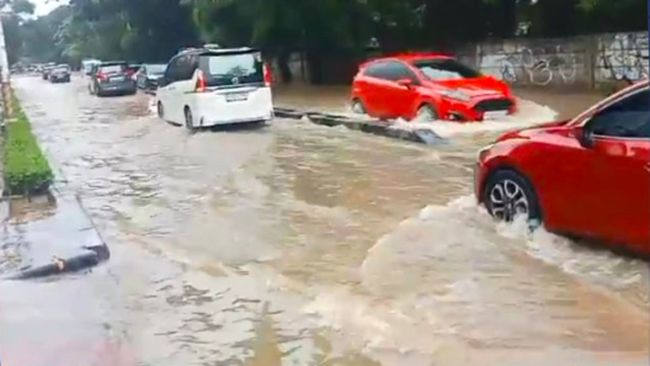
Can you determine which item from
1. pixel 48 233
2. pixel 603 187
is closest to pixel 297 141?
pixel 48 233

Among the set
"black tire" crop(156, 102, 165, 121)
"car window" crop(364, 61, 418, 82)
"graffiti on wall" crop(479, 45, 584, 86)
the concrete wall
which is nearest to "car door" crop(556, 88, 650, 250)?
"car window" crop(364, 61, 418, 82)

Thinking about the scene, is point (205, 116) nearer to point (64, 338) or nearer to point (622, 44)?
point (622, 44)

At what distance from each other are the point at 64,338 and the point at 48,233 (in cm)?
319

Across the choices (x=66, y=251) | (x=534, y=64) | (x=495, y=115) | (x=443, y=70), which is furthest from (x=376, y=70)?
(x=66, y=251)

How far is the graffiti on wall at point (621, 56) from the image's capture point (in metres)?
21.9

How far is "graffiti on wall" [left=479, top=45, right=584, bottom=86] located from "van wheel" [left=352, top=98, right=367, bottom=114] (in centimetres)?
668

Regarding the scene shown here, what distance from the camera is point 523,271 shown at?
7.18 meters

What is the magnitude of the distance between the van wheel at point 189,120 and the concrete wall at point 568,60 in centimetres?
946

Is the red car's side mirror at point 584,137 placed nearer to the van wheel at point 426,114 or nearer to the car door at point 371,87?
the van wheel at point 426,114

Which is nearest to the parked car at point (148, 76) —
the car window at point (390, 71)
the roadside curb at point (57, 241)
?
the car window at point (390, 71)

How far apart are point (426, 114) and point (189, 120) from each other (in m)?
5.56

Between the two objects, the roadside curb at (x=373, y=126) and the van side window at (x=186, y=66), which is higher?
the van side window at (x=186, y=66)

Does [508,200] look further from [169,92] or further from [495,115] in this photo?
[169,92]

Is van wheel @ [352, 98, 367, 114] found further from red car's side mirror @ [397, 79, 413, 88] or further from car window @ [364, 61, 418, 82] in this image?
red car's side mirror @ [397, 79, 413, 88]
